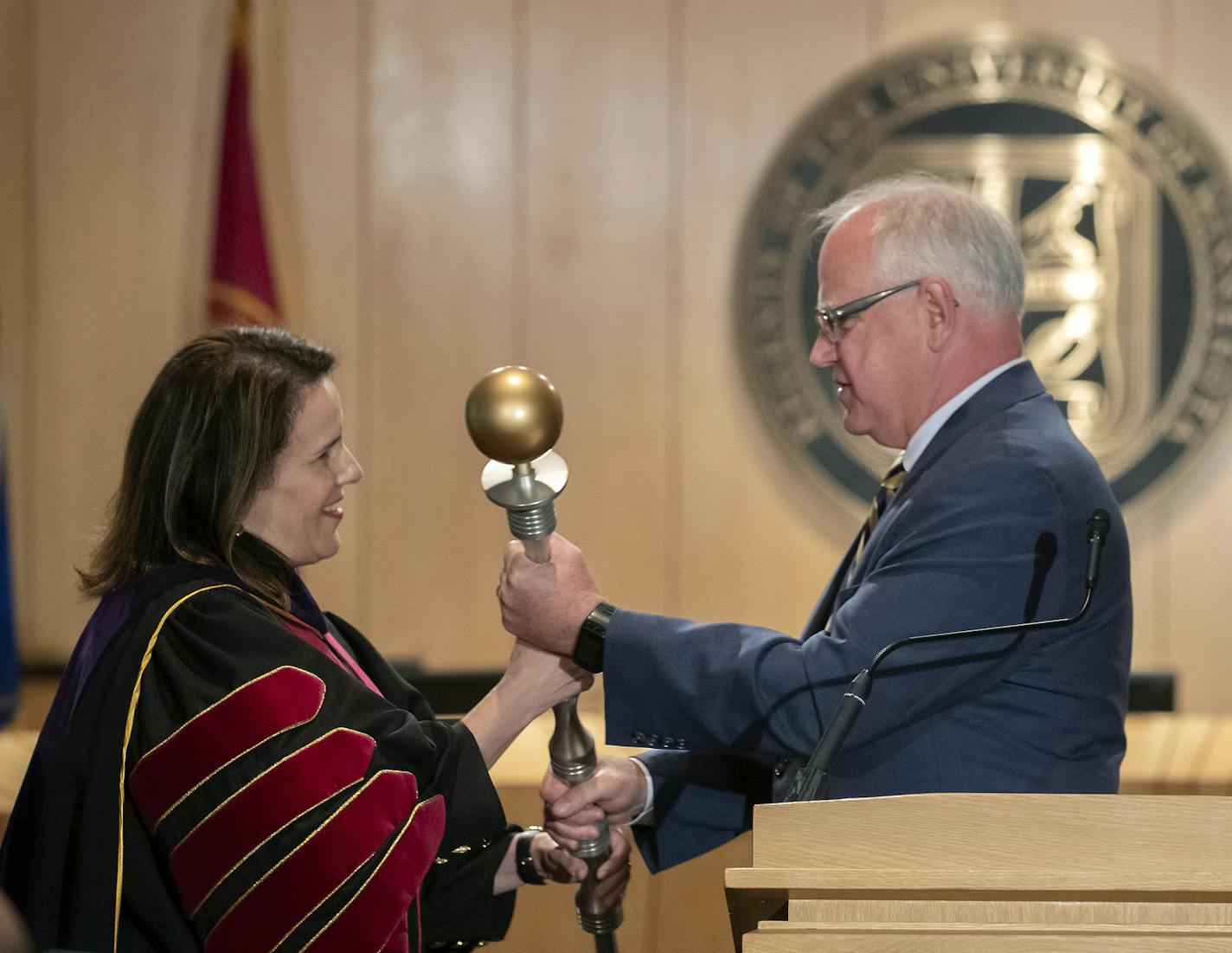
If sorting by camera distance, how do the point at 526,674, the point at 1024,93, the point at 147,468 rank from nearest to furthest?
the point at 147,468 → the point at 526,674 → the point at 1024,93

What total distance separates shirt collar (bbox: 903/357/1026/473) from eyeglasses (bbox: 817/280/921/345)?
210 mm

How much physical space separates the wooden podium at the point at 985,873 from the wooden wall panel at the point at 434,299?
12.7ft

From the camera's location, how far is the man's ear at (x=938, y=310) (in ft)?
8.33

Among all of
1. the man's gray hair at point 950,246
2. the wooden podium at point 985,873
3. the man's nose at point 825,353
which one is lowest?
the wooden podium at point 985,873

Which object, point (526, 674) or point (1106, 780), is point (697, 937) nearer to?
point (526, 674)

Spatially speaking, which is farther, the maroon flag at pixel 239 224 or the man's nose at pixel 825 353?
the maroon flag at pixel 239 224

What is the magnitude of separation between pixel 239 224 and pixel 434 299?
2.52ft

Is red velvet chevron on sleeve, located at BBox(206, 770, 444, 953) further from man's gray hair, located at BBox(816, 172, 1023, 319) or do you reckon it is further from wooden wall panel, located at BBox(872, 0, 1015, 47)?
wooden wall panel, located at BBox(872, 0, 1015, 47)

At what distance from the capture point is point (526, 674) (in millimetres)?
2461

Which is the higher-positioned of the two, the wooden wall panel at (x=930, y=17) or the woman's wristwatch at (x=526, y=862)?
the wooden wall panel at (x=930, y=17)

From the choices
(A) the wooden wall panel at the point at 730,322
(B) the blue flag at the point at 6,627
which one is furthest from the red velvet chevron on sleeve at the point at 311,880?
(A) the wooden wall panel at the point at 730,322

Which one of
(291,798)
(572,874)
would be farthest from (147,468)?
(572,874)

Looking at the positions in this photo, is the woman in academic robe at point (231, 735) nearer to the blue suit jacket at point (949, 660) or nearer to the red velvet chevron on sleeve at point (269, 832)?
the red velvet chevron on sleeve at point (269, 832)

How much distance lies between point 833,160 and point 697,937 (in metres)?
3.46
